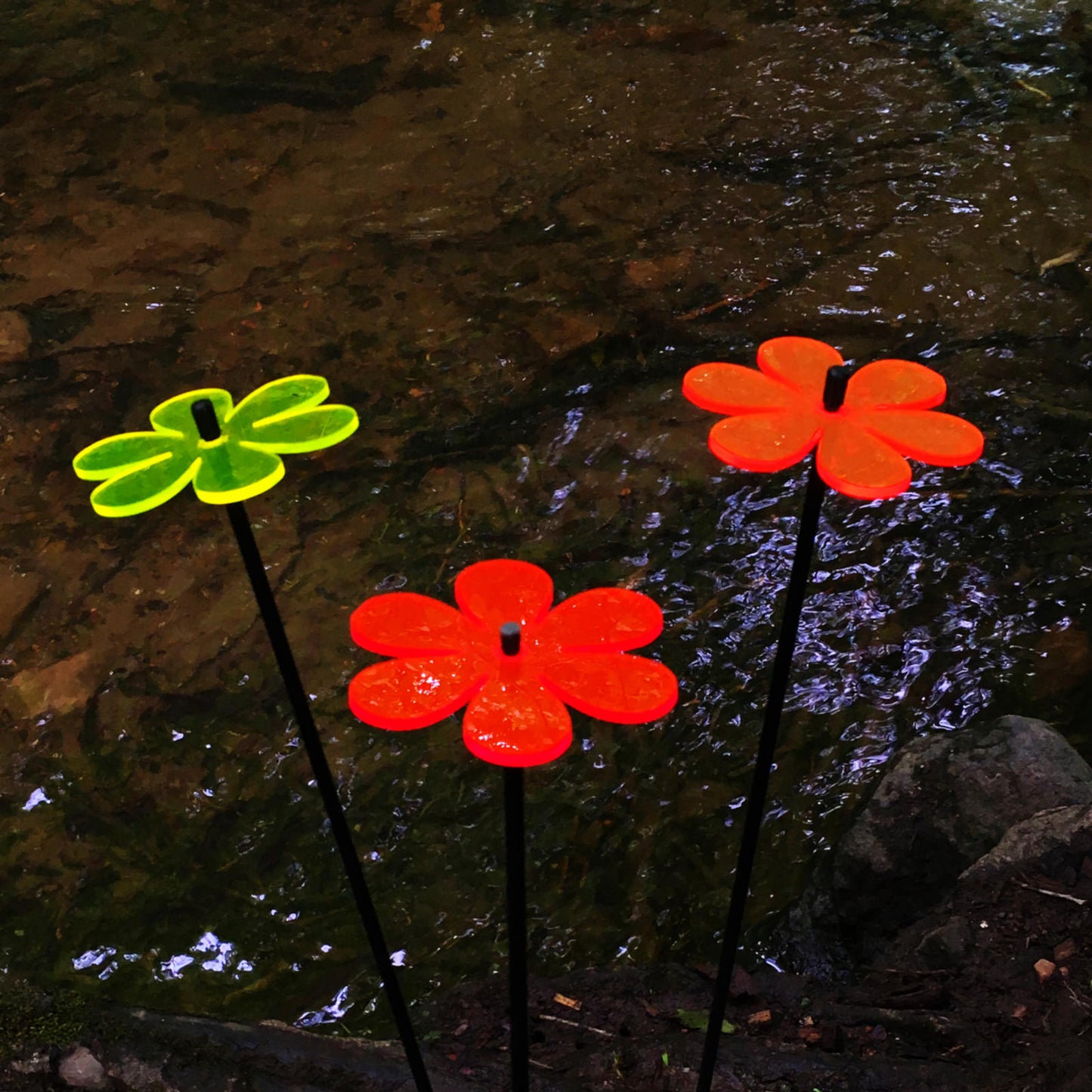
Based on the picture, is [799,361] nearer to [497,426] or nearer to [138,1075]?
[138,1075]

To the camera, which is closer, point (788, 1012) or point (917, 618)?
point (788, 1012)

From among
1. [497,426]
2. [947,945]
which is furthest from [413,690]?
[497,426]

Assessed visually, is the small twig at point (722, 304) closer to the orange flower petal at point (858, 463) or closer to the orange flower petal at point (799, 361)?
the orange flower petal at point (799, 361)

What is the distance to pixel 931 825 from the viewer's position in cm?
161

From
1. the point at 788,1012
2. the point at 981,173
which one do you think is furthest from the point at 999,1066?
the point at 981,173

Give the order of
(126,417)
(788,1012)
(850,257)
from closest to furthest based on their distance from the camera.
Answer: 1. (788,1012)
2. (126,417)
3. (850,257)

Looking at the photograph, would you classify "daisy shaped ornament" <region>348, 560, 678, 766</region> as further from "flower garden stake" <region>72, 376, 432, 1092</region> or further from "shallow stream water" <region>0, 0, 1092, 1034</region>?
"shallow stream water" <region>0, 0, 1092, 1034</region>

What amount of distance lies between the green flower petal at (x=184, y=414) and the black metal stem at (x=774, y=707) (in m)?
0.46

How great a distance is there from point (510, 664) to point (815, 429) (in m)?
0.29

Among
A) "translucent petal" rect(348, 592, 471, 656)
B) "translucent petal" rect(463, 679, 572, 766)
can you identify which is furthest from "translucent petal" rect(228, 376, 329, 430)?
"translucent petal" rect(463, 679, 572, 766)

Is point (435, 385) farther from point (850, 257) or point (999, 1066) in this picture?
point (999, 1066)

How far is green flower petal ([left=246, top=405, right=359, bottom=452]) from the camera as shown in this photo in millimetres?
825

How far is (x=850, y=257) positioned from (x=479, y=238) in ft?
3.41

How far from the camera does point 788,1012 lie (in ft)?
4.93
